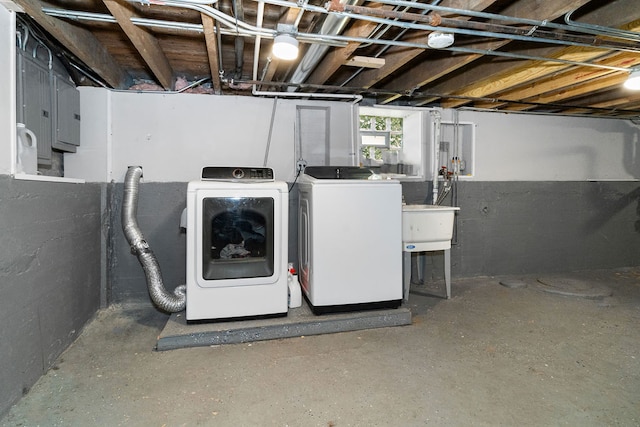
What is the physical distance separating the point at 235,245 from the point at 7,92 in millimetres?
1560

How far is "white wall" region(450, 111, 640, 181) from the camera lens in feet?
13.4

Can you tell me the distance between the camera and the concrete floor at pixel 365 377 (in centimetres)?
167

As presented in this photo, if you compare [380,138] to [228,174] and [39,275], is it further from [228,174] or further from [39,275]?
[39,275]

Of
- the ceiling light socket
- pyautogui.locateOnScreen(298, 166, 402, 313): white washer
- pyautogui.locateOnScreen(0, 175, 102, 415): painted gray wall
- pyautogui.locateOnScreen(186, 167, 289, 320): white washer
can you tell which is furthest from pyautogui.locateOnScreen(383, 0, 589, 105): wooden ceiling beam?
pyautogui.locateOnScreen(0, 175, 102, 415): painted gray wall

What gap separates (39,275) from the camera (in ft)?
6.32

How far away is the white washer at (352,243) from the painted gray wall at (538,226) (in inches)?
34.2

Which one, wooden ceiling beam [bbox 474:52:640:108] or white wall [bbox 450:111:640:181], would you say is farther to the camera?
white wall [bbox 450:111:640:181]

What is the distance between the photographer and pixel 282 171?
3.45 metres

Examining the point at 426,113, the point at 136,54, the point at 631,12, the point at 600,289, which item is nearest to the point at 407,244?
the point at 426,113

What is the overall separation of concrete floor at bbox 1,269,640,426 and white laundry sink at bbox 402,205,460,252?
673 mm

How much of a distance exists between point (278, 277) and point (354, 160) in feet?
5.38

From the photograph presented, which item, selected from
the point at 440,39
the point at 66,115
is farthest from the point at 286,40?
the point at 66,115

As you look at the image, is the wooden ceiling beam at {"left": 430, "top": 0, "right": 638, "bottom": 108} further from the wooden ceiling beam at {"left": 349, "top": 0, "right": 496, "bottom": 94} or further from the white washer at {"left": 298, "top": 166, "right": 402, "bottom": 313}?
the white washer at {"left": 298, "top": 166, "right": 402, "bottom": 313}

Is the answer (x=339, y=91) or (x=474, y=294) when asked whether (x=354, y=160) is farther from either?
(x=474, y=294)
